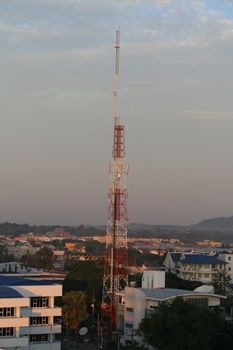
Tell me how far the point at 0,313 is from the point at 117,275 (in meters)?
10.9

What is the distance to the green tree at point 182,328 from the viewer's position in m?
27.4

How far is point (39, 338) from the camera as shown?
98.9 ft

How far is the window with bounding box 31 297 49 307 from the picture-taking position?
99.7 ft

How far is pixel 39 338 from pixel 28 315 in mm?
1334

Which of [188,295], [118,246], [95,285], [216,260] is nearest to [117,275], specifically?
[118,246]

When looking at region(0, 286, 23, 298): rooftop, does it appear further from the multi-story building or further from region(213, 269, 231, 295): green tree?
the multi-story building

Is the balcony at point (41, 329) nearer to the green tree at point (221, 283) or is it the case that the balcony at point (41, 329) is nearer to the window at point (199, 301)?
the window at point (199, 301)

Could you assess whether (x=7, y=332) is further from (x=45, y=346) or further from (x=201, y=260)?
(x=201, y=260)

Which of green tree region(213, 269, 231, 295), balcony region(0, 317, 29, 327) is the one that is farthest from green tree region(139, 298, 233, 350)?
green tree region(213, 269, 231, 295)

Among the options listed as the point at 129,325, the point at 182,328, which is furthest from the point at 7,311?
the point at 129,325

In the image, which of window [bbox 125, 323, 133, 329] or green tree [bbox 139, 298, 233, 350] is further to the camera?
window [bbox 125, 323, 133, 329]

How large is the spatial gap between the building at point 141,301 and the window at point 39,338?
22.3 feet

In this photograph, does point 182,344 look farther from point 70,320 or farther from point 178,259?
point 178,259

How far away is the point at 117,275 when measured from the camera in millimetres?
38312
